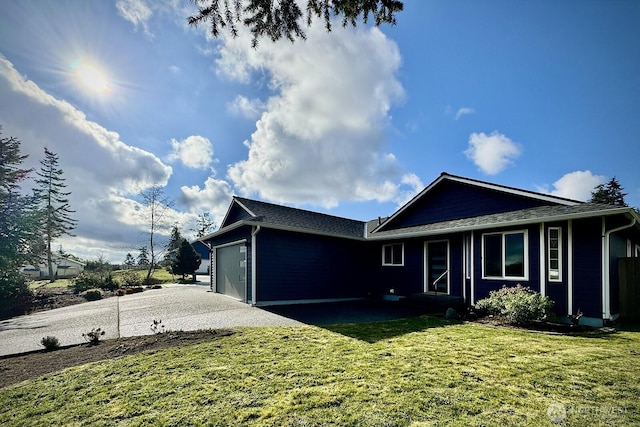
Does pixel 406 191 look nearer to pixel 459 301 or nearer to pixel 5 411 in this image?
pixel 459 301

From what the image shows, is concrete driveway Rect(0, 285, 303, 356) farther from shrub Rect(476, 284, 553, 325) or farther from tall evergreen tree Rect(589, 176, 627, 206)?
tall evergreen tree Rect(589, 176, 627, 206)

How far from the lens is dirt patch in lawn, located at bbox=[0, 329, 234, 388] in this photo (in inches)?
179

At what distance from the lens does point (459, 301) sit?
9258 mm

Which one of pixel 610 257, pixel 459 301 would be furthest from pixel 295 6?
pixel 610 257

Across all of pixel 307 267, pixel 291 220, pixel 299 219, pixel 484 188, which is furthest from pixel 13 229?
pixel 484 188

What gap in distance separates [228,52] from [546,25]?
9.04 meters

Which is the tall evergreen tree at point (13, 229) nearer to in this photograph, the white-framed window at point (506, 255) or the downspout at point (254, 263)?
the downspout at point (254, 263)

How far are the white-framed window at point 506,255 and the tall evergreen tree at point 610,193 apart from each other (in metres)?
28.8

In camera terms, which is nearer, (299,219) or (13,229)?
(299,219)

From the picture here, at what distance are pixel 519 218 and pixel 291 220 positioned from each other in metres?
8.09

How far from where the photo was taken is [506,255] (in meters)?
8.94

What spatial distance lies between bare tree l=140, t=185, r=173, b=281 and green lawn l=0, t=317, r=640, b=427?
24.9 metres

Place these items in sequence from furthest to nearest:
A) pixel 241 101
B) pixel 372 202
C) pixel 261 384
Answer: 1. pixel 372 202
2. pixel 241 101
3. pixel 261 384
